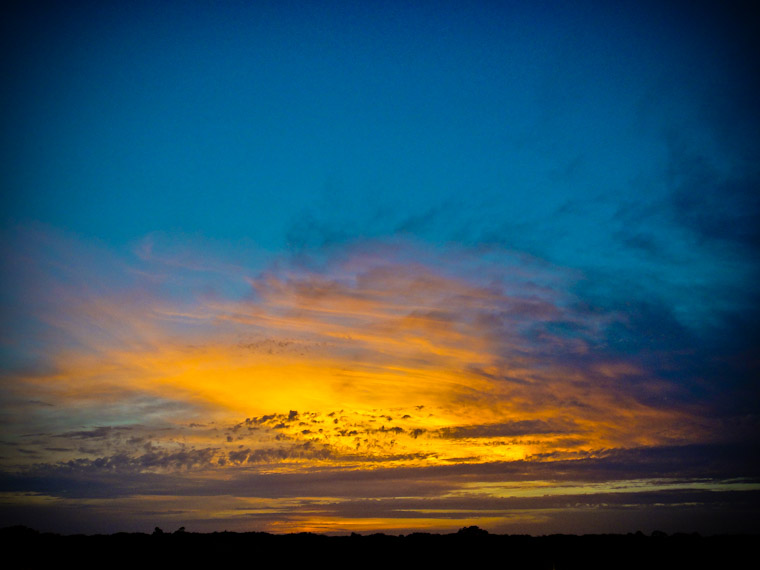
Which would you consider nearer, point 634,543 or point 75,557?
point 75,557

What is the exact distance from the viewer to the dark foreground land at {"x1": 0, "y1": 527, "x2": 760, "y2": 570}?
57406 millimetres

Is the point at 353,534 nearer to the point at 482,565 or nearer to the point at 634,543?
the point at 482,565

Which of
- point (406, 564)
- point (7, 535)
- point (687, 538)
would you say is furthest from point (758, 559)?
point (7, 535)

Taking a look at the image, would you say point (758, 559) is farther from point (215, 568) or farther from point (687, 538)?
point (215, 568)

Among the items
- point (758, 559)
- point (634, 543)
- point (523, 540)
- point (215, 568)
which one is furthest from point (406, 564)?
point (758, 559)

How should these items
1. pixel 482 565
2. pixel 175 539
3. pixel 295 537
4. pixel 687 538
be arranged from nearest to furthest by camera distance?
pixel 482 565
pixel 175 539
pixel 687 538
pixel 295 537

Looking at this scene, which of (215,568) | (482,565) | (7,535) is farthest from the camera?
(7,535)

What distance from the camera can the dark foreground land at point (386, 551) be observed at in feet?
188

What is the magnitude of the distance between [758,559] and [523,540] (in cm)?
2713

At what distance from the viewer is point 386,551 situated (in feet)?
222

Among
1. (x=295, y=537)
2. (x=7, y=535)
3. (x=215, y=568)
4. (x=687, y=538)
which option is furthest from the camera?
(x=295, y=537)

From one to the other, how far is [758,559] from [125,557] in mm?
66148

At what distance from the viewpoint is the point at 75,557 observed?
56.0 metres

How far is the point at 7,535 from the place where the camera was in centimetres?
6253
